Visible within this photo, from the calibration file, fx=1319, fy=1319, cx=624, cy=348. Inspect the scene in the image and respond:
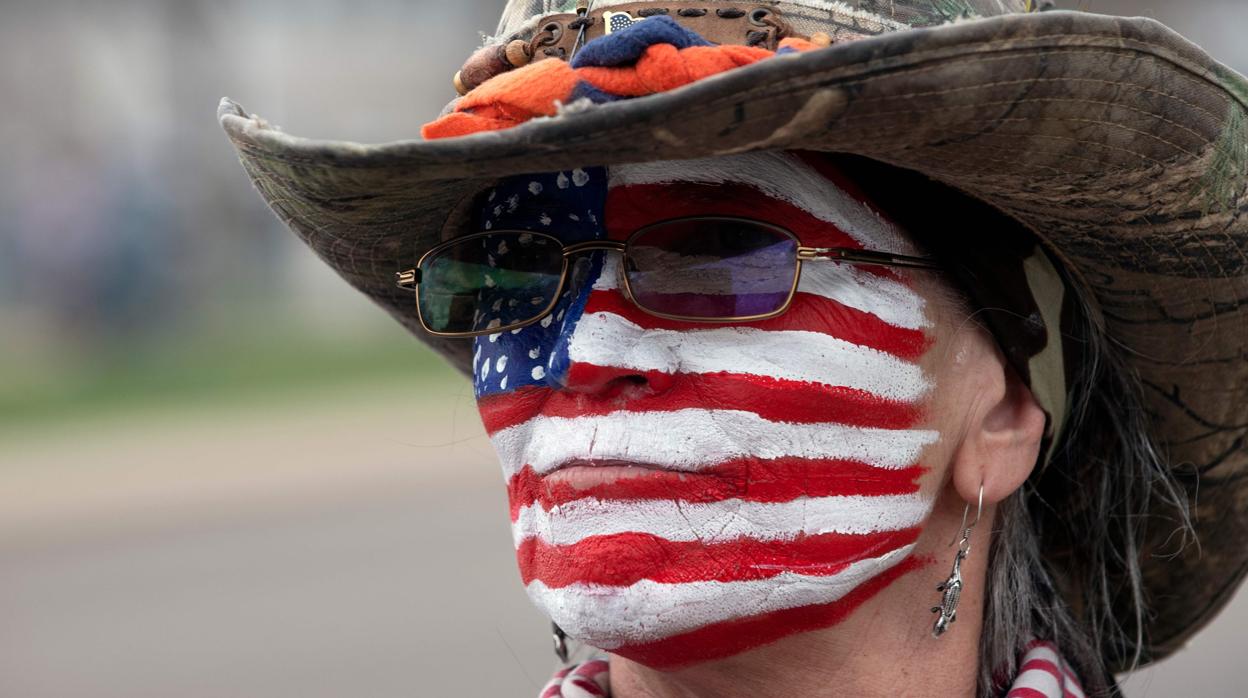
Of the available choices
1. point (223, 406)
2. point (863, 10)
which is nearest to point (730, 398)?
point (863, 10)

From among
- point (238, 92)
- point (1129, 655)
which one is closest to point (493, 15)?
point (238, 92)

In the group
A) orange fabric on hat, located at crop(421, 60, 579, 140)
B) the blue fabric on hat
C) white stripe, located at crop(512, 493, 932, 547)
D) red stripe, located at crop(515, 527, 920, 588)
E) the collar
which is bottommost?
the collar

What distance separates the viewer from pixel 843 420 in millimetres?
1782

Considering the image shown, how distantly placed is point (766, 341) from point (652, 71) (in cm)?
40

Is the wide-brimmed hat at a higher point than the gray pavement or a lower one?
higher

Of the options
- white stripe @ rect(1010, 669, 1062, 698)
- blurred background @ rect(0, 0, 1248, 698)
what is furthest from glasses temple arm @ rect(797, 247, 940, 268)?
blurred background @ rect(0, 0, 1248, 698)

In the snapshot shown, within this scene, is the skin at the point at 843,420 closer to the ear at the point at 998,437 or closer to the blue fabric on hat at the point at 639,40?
the ear at the point at 998,437

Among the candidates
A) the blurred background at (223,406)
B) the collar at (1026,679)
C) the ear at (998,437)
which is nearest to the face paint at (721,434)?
the ear at (998,437)

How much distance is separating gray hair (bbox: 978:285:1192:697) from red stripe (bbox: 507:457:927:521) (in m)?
0.48

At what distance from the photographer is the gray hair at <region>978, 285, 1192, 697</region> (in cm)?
218

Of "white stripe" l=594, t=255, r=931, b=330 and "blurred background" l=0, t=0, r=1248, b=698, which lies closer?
"white stripe" l=594, t=255, r=931, b=330

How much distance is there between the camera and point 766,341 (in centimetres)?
175

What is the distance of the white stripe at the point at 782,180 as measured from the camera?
1749mm

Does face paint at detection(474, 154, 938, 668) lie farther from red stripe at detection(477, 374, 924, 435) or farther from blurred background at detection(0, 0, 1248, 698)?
blurred background at detection(0, 0, 1248, 698)
